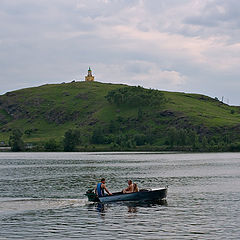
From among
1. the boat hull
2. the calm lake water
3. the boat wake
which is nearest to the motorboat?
the boat hull

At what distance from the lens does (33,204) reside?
65.3 meters

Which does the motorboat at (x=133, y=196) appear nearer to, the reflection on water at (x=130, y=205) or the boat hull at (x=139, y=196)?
the boat hull at (x=139, y=196)

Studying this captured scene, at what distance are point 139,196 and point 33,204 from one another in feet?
46.2

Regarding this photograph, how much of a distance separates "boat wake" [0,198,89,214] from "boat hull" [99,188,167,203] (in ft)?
11.8

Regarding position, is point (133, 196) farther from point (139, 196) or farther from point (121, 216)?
point (121, 216)

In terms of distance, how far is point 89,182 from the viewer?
330 ft

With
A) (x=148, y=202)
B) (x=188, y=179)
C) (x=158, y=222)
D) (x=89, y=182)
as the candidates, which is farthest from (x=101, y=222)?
(x=188, y=179)

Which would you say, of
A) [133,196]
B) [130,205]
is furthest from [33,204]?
[133,196]

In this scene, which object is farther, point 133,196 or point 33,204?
point 33,204

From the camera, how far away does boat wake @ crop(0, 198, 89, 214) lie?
6076 cm

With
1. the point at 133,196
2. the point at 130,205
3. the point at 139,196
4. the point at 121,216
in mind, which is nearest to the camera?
the point at 121,216

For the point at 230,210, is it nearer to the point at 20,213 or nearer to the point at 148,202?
the point at 148,202

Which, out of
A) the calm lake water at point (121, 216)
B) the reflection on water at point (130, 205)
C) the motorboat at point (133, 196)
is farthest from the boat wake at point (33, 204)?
the reflection on water at point (130, 205)

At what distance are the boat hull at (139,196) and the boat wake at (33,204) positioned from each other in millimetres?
3595
